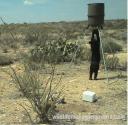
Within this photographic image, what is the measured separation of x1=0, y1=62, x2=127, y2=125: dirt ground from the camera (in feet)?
24.1

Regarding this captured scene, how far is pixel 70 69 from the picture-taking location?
13266 mm

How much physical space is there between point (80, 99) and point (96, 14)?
309cm

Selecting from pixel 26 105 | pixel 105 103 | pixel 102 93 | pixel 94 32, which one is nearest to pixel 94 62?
pixel 94 32

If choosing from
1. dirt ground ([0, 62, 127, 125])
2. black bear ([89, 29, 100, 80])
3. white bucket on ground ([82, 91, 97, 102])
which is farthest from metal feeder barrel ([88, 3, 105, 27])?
white bucket on ground ([82, 91, 97, 102])

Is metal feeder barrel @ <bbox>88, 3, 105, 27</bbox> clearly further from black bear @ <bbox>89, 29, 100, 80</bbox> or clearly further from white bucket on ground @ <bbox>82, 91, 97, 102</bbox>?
white bucket on ground @ <bbox>82, 91, 97, 102</bbox>

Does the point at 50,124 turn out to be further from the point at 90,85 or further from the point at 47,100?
the point at 90,85

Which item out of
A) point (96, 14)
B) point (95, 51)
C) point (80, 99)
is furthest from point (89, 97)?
point (96, 14)

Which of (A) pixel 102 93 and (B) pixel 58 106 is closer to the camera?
(B) pixel 58 106

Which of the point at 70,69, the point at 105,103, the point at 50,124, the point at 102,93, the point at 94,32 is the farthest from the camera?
the point at 70,69

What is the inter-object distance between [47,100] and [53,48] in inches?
317

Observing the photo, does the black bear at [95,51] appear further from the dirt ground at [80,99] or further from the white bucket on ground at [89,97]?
the white bucket on ground at [89,97]

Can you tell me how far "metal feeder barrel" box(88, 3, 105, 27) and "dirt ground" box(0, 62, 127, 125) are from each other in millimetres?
1633

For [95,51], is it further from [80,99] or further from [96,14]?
[80,99]

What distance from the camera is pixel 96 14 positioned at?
10891mm
